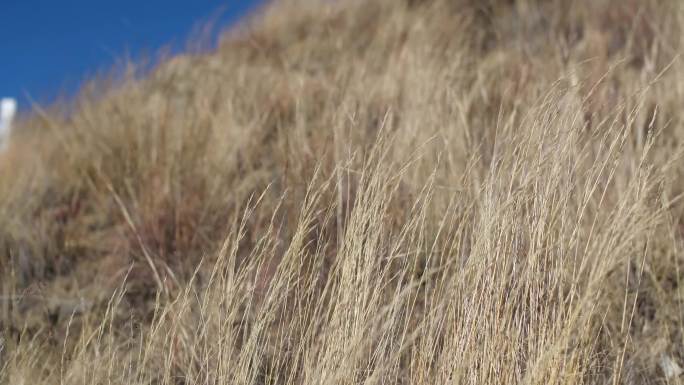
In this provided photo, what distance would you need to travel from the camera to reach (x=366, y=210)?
1.73m

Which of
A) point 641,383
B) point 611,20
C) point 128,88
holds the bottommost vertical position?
point 641,383

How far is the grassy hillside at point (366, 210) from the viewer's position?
→ 1599mm

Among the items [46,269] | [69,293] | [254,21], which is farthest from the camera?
[254,21]

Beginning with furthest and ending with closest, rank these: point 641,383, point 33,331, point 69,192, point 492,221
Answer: point 69,192 → point 33,331 → point 641,383 → point 492,221

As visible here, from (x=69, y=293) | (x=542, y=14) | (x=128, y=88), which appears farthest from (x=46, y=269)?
(x=542, y=14)

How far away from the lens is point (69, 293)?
→ 294cm

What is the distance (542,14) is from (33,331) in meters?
4.63

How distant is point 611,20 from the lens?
5.33 meters

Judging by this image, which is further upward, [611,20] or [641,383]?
[611,20]

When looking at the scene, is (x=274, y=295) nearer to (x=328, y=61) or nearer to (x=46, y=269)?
(x=46, y=269)

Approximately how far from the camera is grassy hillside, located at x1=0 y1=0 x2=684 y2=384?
160cm

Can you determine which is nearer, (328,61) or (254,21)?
(328,61)

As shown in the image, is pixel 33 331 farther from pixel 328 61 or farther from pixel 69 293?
pixel 328 61

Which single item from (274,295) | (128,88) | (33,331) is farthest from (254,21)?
(274,295)
